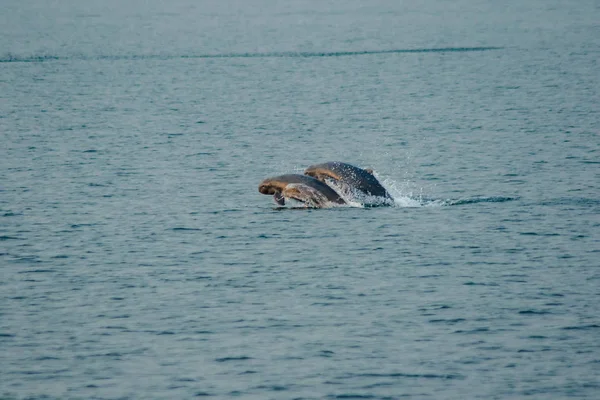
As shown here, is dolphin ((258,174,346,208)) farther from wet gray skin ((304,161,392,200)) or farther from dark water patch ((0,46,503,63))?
dark water patch ((0,46,503,63))

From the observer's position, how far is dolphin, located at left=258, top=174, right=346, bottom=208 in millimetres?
40000

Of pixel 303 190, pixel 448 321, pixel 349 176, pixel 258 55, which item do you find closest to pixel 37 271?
pixel 303 190

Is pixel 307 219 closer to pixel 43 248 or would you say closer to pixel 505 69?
pixel 43 248

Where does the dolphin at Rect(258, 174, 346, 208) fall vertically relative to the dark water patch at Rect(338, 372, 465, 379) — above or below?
above

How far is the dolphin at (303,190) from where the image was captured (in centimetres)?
4000

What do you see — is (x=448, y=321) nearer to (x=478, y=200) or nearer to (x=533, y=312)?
(x=533, y=312)

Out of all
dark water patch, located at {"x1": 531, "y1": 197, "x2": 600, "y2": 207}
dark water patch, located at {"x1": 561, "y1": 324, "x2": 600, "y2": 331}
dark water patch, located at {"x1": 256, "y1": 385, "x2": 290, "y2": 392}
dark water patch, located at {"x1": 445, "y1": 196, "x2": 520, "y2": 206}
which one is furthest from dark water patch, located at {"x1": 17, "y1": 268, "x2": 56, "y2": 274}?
dark water patch, located at {"x1": 531, "y1": 197, "x2": 600, "y2": 207}

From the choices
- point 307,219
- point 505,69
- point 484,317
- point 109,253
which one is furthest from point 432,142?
point 505,69

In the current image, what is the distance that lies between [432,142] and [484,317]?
31175 millimetres

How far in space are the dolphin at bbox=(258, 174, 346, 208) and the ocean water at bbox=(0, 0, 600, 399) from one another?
0.42 metres

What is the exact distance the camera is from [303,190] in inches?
1577

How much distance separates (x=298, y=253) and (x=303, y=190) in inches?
208

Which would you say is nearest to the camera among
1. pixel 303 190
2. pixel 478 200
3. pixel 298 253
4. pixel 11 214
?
pixel 298 253

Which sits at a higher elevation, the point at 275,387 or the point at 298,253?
the point at 298,253
